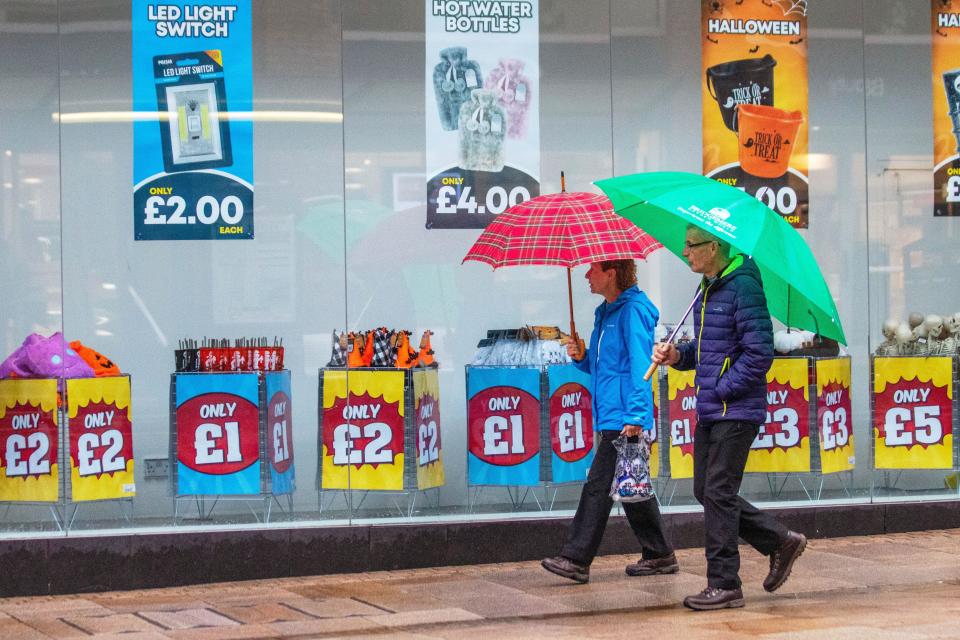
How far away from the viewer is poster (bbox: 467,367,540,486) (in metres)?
9.28

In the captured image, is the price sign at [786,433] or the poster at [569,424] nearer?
the poster at [569,424]

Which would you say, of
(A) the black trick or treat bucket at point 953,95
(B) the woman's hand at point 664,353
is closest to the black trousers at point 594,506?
(B) the woman's hand at point 664,353

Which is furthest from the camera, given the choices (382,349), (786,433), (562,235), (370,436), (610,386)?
(786,433)

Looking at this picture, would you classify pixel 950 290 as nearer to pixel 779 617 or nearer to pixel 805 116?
pixel 805 116

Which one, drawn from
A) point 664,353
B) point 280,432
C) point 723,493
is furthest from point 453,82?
point 723,493

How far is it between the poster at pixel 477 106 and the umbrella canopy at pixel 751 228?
2.06 m

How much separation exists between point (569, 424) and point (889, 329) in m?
2.54

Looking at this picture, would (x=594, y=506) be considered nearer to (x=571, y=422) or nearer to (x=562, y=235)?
(x=562, y=235)

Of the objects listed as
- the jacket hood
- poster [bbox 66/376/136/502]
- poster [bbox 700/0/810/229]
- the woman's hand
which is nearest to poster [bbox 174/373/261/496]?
poster [bbox 66/376/136/502]

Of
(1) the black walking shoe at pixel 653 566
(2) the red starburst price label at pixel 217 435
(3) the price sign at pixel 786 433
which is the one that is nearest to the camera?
(1) the black walking shoe at pixel 653 566

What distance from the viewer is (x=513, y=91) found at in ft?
31.3

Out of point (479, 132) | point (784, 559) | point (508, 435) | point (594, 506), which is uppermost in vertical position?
point (479, 132)

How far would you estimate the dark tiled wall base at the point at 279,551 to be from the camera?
8.30 m

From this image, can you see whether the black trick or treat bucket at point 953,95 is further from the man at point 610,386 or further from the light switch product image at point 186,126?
the light switch product image at point 186,126
